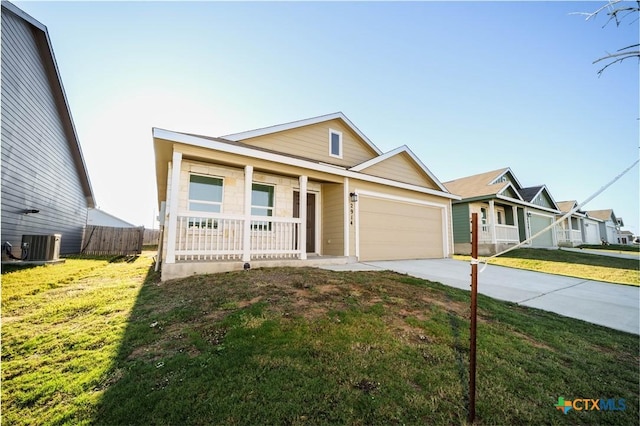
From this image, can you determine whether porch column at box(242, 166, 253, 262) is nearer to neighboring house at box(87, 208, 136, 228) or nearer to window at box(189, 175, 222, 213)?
window at box(189, 175, 222, 213)

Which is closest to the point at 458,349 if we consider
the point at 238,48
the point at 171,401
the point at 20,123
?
the point at 171,401

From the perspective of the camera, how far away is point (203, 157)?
21.8 feet

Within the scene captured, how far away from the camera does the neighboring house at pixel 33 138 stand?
25.3ft

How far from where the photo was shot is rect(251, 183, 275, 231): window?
27.6ft

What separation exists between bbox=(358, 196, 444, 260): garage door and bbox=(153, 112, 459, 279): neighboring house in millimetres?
39

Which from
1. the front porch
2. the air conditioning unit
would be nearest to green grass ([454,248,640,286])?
the front porch

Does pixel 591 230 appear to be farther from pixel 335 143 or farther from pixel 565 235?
pixel 335 143

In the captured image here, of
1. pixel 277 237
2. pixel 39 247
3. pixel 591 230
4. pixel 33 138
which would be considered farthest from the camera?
pixel 591 230

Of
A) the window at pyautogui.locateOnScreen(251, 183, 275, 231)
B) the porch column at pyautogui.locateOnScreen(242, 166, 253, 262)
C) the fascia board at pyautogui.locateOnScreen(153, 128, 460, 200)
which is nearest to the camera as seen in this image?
the fascia board at pyautogui.locateOnScreen(153, 128, 460, 200)

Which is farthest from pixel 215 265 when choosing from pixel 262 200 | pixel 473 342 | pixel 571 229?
pixel 571 229

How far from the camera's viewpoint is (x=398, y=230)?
1045cm

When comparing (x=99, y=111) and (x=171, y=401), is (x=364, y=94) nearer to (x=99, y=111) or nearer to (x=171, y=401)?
(x=99, y=111)

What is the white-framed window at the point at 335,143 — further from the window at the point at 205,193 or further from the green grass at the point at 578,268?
the green grass at the point at 578,268

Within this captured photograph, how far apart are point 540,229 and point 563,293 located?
17467 millimetres
